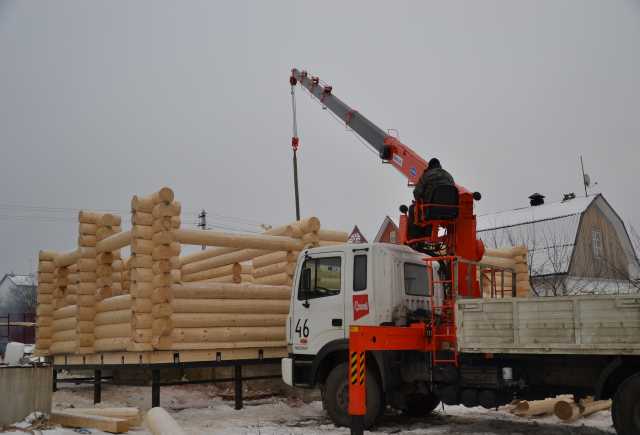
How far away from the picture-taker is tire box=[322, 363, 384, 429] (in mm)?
10969

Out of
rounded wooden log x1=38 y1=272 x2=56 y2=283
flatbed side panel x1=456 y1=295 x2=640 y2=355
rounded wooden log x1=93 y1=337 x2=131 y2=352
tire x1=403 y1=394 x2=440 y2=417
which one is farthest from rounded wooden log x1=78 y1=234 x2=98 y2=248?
flatbed side panel x1=456 y1=295 x2=640 y2=355

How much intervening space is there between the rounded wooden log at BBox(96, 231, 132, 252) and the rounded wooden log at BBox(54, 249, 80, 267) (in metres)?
0.81

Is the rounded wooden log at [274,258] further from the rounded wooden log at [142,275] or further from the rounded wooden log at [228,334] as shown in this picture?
the rounded wooden log at [142,275]

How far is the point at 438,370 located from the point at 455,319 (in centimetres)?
98

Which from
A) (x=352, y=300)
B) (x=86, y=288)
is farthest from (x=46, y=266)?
(x=352, y=300)

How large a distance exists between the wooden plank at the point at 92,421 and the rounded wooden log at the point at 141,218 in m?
3.57

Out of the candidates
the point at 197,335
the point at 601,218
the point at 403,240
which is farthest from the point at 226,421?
the point at 601,218

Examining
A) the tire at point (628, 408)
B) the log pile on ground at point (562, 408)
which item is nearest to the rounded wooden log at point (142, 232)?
the log pile on ground at point (562, 408)

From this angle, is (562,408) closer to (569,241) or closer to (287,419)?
(287,419)

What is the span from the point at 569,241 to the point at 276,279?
1879cm

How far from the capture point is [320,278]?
471 inches

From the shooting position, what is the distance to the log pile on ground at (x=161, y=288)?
12672 millimetres

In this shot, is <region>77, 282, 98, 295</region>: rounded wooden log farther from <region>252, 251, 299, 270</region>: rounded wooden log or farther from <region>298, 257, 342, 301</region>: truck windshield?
<region>298, 257, 342, 301</region>: truck windshield

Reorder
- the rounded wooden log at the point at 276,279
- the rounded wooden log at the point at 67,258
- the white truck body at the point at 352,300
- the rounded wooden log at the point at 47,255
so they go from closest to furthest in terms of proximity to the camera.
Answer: the white truck body at the point at 352,300, the rounded wooden log at the point at 276,279, the rounded wooden log at the point at 67,258, the rounded wooden log at the point at 47,255
